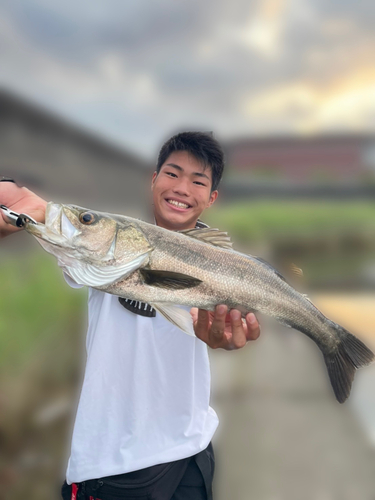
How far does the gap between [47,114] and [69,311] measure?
98.7 inches

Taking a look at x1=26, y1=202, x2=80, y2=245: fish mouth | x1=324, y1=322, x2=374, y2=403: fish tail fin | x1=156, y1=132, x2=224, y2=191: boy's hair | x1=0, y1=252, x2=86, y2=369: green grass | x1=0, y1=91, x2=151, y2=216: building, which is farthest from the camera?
x1=0, y1=91, x2=151, y2=216: building

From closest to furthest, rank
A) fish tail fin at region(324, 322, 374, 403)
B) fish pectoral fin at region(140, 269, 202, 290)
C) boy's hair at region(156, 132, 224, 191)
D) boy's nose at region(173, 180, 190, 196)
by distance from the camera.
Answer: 1. fish pectoral fin at region(140, 269, 202, 290)
2. fish tail fin at region(324, 322, 374, 403)
3. boy's nose at region(173, 180, 190, 196)
4. boy's hair at region(156, 132, 224, 191)

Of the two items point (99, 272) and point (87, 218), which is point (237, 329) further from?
point (87, 218)

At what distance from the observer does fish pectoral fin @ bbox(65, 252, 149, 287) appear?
1.56 m

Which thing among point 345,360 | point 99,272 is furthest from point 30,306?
point 345,360

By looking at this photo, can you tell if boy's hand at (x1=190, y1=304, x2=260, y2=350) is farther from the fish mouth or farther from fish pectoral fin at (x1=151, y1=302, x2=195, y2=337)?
the fish mouth

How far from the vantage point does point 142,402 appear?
5.85 feet

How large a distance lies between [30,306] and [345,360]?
265 cm

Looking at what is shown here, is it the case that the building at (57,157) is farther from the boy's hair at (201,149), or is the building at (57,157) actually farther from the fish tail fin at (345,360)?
the fish tail fin at (345,360)

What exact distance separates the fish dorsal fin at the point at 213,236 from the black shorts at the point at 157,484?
3.59 ft

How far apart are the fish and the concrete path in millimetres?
500

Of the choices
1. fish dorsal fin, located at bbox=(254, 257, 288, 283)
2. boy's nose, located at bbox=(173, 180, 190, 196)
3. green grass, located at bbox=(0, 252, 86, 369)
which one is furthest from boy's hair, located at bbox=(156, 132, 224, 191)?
green grass, located at bbox=(0, 252, 86, 369)

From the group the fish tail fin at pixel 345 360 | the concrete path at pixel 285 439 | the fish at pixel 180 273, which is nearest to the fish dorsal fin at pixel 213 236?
the fish at pixel 180 273

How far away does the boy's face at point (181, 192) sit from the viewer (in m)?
2.03
